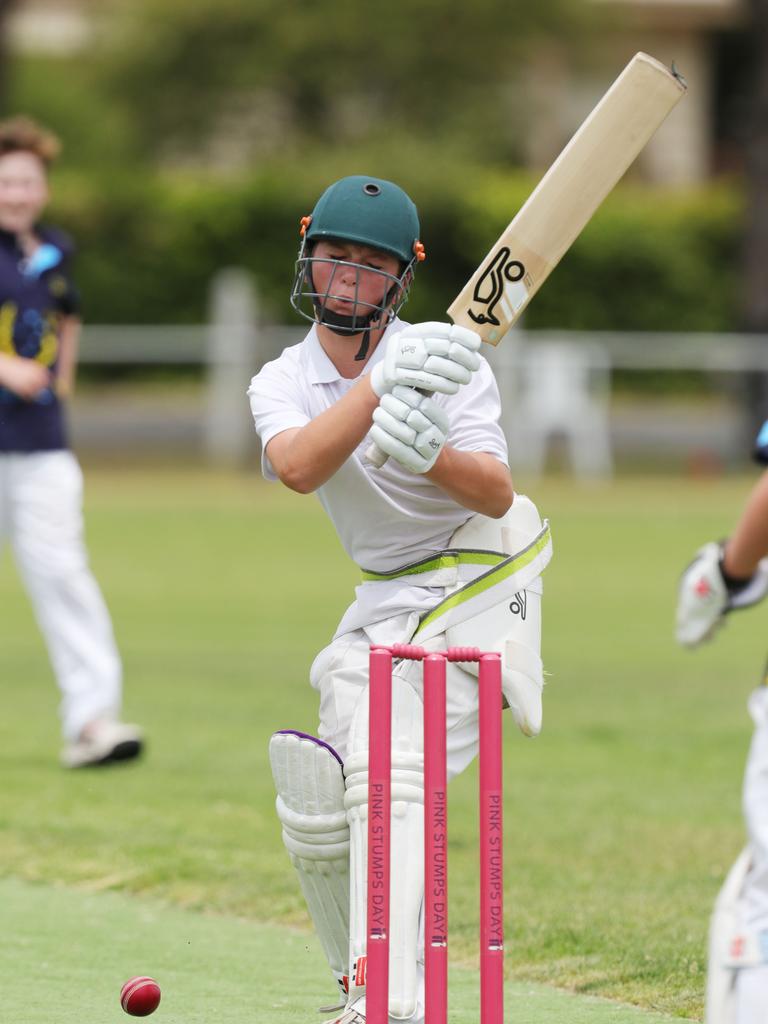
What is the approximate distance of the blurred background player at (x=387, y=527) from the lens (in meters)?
3.49

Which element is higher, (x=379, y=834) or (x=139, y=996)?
(x=379, y=834)

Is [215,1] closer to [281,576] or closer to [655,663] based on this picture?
[281,576]

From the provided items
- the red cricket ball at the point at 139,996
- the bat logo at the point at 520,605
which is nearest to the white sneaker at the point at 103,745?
the red cricket ball at the point at 139,996

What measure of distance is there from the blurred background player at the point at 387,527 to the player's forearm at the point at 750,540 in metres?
0.60

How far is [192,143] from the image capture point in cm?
3441

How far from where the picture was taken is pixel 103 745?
6.90 m

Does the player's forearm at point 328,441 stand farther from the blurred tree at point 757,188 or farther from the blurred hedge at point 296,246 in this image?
the blurred hedge at point 296,246

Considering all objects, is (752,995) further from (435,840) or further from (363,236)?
(363,236)

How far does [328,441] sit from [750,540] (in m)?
0.86

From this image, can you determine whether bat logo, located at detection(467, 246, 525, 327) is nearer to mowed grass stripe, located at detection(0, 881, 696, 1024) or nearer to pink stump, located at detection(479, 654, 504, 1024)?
pink stump, located at detection(479, 654, 504, 1024)

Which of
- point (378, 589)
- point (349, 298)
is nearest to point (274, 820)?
point (378, 589)

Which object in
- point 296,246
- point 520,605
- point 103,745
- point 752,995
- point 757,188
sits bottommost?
point 103,745

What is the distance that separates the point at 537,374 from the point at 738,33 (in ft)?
73.9

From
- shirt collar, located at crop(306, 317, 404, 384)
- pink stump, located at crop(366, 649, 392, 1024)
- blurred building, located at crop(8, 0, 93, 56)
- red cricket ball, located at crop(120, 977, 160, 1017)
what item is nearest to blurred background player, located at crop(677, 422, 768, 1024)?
pink stump, located at crop(366, 649, 392, 1024)
